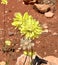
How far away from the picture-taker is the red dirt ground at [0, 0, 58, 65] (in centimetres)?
414

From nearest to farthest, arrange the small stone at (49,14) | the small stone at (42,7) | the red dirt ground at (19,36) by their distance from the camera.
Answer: the red dirt ground at (19,36), the small stone at (49,14), the small stone at (42,7)

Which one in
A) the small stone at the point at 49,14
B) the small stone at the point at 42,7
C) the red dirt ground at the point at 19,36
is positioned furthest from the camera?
the small stone at the point at 42,7

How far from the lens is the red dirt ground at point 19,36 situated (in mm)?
4141

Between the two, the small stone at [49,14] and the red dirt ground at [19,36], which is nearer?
the red dirt ground at [19,36]

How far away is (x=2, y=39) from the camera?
446 centimetres

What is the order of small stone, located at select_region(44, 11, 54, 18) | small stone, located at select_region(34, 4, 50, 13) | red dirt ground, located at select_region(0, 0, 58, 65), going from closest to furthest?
1. red dirt ground, located at select_region(0, 0, 58, 65)
2. small stone, located at select_region(44, 11, 54, 18)
3. small stone, located at select_region(34, 4, 50, 13)

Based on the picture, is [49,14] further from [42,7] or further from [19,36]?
[19,36]

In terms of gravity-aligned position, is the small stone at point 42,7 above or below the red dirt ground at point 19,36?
above

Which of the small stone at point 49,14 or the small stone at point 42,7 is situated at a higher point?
the small stone at point 42,7

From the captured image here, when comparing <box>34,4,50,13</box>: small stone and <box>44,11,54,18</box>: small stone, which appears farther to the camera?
<box>34,4,50,13</box>: small stone

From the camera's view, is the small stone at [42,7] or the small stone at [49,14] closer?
the small stone at [49,14]

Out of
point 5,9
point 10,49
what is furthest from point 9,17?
point 10,49

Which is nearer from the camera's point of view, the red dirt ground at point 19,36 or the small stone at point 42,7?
the red dirt ground at point 19,36

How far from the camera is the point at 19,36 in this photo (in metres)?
4.54
